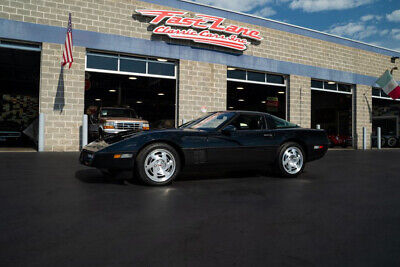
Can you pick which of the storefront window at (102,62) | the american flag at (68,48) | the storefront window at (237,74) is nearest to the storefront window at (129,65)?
the storefront window at (102,62)

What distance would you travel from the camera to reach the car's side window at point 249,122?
5438 mm

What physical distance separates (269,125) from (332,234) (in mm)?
3351

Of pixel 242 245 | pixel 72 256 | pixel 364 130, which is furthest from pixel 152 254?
pixel 364 130

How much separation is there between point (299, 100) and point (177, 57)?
7.42 meters

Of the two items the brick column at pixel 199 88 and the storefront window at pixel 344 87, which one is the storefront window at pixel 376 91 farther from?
the brick column at pixel 199 88

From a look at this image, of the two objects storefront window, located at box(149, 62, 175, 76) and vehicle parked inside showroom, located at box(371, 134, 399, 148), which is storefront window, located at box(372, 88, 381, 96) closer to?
vehicle parked inside showroom, located at box(371, 134, 399, 148)

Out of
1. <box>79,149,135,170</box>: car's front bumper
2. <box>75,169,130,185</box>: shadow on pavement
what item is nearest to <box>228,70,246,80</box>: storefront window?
<box>75,169,130,185</box>: shadow on pavement

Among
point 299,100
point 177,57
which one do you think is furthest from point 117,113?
point 299,100

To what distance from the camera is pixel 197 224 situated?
111 inches

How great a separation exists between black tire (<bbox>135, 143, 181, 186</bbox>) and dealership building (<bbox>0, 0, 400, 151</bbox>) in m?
8.20

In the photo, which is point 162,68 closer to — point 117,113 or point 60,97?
point 117,113

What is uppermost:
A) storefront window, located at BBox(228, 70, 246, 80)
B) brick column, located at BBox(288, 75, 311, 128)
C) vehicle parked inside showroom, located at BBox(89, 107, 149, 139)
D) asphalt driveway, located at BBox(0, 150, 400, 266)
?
storefront window, located at BBox(228, 70, 246, 80)

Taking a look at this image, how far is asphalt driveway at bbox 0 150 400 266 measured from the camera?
6.79ft

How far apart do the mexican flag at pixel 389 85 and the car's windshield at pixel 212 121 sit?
59.4 feet
